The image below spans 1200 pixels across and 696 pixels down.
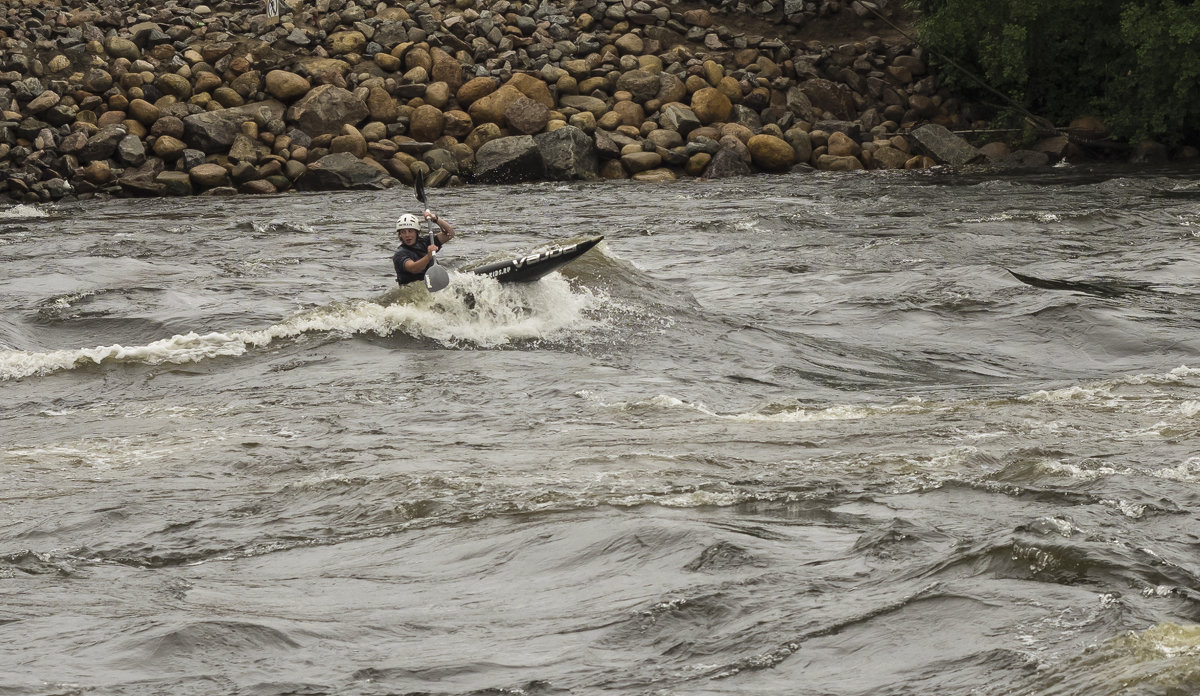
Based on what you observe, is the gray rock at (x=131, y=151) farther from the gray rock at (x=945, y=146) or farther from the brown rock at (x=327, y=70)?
the gray rock at (x=945, y=146)

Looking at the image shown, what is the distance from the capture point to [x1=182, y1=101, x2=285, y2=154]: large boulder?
2998 centimetres

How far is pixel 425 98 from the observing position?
107 ft

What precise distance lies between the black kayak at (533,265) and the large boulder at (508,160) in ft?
52.0

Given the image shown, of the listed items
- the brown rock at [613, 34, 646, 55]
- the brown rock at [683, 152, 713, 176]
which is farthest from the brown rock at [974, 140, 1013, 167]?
the brown rock at [613, 34, 646, 55]

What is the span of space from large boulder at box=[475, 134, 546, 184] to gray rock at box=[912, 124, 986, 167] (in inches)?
376

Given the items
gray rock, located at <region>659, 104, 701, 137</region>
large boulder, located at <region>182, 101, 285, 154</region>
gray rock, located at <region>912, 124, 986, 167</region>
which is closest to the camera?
large boulder, located at <region>182, 101, 285, 154</region>

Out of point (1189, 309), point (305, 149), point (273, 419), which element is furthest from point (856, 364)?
point (305, 149)

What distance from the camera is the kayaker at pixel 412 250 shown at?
14.8 metres

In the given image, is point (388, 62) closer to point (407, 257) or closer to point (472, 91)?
point (472, 91)

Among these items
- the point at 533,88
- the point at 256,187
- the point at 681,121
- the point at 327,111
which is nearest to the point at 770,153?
the point at 681,121

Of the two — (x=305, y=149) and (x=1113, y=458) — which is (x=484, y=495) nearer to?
(x=1113, y=458)

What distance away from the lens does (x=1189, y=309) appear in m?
14.4

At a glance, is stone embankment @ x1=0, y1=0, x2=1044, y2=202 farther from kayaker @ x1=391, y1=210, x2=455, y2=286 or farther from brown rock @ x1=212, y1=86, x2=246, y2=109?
kayaker @ x1=391, y1=210, x2=455, y2=286

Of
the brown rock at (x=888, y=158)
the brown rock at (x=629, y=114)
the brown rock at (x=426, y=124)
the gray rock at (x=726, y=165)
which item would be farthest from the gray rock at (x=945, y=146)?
the brown rock at (x=426, y=124)
